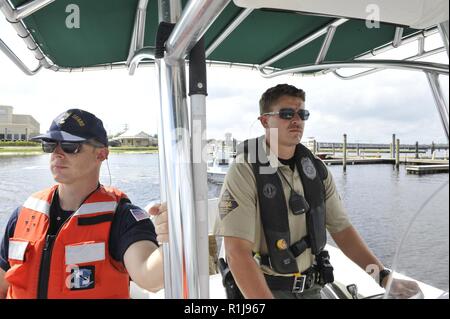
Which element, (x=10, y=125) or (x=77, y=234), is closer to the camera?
(x=77, y=234)

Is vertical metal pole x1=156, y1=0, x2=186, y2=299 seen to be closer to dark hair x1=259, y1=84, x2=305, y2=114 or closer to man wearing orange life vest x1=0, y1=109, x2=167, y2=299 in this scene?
man wearing orange life vest x1=0, y1=109, x2=167, y2=299

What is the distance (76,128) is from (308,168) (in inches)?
38.0

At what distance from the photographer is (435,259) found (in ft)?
1.24

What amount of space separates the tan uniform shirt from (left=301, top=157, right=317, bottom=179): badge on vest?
43 millimetres

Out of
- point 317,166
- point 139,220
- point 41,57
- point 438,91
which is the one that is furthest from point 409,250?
point 41,57

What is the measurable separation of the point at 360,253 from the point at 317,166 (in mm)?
433

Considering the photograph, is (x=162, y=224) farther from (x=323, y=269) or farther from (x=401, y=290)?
(x=323, y=269)

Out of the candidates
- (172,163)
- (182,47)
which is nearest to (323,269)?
(172,163)

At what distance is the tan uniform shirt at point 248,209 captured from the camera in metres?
1.31

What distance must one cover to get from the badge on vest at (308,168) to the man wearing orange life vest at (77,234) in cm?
72

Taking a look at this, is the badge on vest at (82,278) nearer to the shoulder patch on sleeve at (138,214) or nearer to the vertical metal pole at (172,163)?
the shoulder patch on sleeve at (138,214)

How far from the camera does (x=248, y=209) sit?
4.36 feet

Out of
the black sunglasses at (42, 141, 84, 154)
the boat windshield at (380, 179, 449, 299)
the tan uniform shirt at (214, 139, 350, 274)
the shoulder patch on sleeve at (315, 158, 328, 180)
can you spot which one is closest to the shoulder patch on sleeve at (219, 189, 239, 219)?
the tan uniform shirt at (214, 139, 350, 274)

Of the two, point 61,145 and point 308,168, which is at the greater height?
point 61,145
